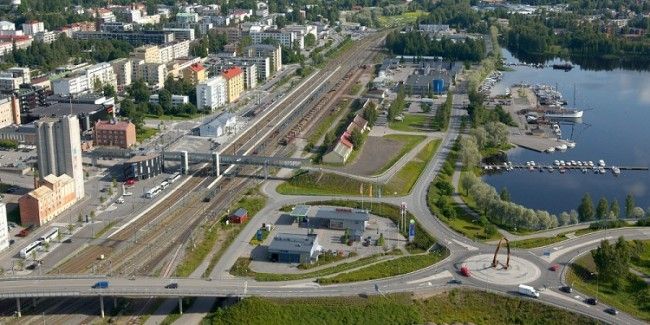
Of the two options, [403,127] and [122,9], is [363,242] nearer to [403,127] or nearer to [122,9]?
[403,127]

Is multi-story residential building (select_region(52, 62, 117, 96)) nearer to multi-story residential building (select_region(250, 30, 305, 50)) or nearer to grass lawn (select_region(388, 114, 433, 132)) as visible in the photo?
multi-story residential building (select_region(250, 30, 305, 50))

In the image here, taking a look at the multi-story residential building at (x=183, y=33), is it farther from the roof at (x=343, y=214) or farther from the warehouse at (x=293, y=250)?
the warehouse at (x=293, y=250)

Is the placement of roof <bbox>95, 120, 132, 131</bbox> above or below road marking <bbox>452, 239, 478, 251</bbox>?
above

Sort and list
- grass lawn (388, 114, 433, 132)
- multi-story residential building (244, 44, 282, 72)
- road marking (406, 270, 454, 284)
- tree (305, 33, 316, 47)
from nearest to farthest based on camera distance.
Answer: road marking (406, 270, 454, 284)
grass lawn (388, 114, 433, 132)
multi-story residential building (244, 44, 282, 72)
tree (305, 33, 316, 47)

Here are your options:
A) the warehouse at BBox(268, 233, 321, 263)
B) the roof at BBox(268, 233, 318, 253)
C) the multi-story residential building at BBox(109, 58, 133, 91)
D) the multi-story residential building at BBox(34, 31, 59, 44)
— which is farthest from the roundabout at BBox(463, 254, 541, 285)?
the multi-story residential building at BBox(34, 31, 59, 44)

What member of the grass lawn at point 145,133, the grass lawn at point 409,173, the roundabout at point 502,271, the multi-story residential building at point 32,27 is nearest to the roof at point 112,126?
the grass lawn at point 145,133

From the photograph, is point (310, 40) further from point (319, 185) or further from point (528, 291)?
point (528, 291)

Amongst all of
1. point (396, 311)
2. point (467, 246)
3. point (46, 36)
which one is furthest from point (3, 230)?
point (46, 36)
